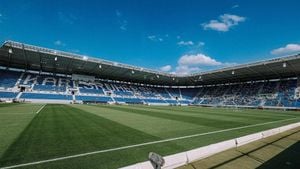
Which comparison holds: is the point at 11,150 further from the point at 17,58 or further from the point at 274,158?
the point at 17,58

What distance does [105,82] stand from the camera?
58750 mm

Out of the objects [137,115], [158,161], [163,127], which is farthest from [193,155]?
[137,115]

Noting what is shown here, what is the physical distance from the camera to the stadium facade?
121 feet

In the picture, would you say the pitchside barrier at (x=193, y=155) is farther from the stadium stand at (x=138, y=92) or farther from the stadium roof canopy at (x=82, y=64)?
the stadium stand at (x=138, y=92)

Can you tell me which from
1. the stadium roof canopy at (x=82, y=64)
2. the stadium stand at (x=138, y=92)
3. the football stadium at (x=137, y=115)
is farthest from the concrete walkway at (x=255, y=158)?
the stadium stand at (x=138, y=92)

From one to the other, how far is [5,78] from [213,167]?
50.1 m

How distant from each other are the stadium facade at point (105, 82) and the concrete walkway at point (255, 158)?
35349 mm

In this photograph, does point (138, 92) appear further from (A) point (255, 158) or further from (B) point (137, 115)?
(A) point (255, 158)

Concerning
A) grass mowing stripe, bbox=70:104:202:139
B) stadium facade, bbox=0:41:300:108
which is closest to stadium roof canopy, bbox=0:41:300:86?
stadium facade, bbox=0:41:300:108

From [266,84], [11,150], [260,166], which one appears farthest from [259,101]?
[11,150]

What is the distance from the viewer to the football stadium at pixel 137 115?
5129mm

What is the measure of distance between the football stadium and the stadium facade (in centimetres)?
22

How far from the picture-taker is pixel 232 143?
6.35 m

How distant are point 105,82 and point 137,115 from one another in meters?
43.5
